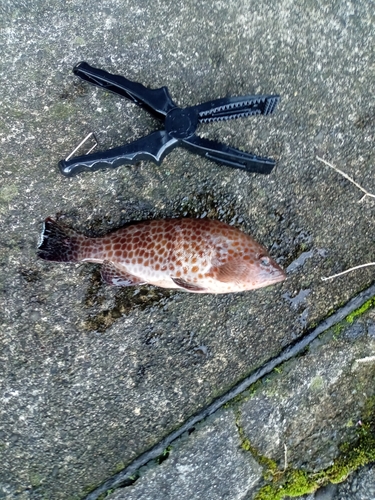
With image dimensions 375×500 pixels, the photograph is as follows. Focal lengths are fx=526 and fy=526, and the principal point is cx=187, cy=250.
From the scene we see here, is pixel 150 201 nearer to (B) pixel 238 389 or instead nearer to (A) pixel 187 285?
(A) pixel 187 285

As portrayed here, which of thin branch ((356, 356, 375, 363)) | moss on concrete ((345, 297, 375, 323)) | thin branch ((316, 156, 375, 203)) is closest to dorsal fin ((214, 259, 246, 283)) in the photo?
thin branch ((316, 156, 375, 203))

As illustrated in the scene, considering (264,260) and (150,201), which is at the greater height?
(150,201)

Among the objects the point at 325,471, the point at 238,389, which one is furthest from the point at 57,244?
the point at 325,471

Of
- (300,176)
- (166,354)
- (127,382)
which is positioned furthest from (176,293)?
(300,176)

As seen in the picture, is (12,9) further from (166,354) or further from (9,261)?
(166,354)

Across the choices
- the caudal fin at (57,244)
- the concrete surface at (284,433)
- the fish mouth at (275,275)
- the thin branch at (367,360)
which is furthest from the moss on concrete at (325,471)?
the caudal fin at (57,244)

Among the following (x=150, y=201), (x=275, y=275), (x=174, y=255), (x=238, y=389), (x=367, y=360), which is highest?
(x=150, y=201)

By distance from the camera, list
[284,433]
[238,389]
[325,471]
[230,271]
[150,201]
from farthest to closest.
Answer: [325,471] < [284,433] < [238,389] < [150,201] < [230,271]
